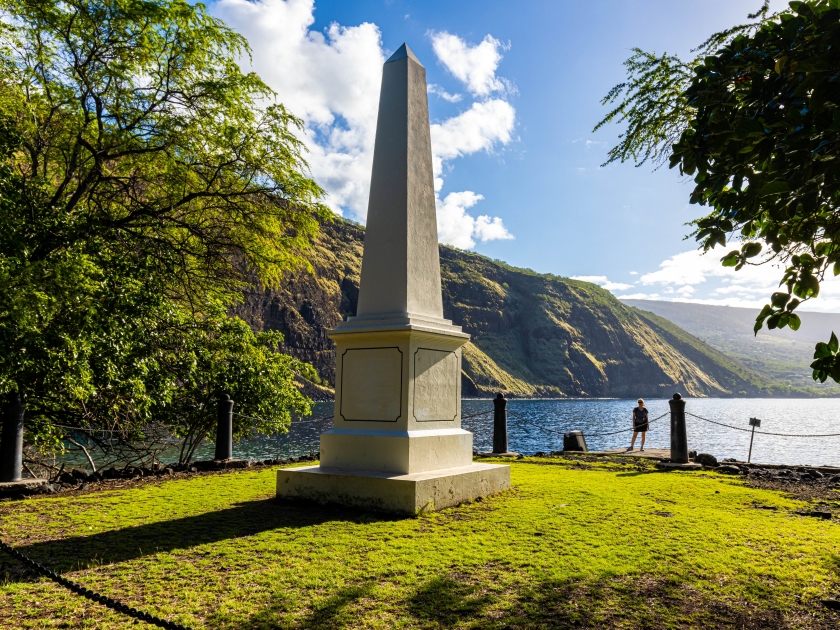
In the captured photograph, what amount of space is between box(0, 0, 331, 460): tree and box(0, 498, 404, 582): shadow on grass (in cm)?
349

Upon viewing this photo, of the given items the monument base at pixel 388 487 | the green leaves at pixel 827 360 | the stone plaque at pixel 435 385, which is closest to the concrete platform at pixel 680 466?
the monument base at pixel 388 487

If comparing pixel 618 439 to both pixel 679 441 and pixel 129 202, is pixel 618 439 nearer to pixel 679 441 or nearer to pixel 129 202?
pixel 679 441

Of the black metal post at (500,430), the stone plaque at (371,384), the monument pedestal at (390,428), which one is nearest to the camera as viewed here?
the monument pedestal at (390,428)

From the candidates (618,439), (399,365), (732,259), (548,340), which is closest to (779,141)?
(732,259)

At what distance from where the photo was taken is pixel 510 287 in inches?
7500

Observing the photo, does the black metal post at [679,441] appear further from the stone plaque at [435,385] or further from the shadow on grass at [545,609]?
the shadow on grass at [545,609]

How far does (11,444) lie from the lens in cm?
686

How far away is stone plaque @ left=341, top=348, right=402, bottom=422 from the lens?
20.1 ft

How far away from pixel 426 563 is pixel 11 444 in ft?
19.9

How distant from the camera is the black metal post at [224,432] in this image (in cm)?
1003

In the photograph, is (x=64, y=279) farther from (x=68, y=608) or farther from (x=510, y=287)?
(x=510, y=287)

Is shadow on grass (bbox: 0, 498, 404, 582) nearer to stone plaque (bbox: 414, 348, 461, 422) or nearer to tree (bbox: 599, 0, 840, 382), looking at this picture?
stone plaque (bbox: 414, 348, 461, 422)

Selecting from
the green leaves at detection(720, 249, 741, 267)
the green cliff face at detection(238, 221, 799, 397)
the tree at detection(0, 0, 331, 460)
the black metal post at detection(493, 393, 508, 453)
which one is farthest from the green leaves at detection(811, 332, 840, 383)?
the green cliff face at detection(238, 221, 799, 397)

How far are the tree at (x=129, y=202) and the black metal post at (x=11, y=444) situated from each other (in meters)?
0.59
